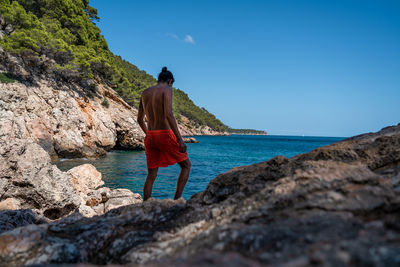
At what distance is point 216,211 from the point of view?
1.96 m

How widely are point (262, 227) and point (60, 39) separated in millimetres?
25120

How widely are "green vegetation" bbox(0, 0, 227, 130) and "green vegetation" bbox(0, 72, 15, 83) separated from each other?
2123 millimetres

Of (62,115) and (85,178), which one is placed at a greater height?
(62,115)

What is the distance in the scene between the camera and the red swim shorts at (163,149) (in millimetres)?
3531

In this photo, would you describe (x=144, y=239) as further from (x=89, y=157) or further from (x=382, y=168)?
(x=89, y=157)

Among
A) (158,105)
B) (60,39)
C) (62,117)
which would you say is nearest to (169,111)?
(158,105)

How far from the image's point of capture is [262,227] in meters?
1.39

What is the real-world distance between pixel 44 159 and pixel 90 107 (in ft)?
62.2

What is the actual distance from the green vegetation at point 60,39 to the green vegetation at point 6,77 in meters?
2.12

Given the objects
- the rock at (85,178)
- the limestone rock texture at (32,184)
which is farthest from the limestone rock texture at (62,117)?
the limestone rock texture at (32,184)

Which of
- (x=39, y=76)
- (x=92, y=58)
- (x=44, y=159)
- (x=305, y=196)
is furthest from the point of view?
(x=92, y=58)

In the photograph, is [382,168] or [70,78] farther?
[70,78]

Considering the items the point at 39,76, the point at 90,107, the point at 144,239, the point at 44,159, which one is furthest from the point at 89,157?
the point at 144,239

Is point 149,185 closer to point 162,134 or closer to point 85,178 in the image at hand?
point 162,134
